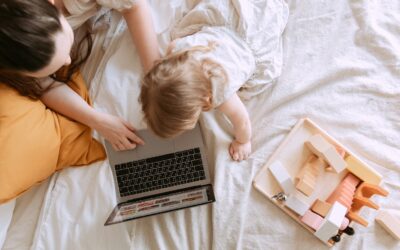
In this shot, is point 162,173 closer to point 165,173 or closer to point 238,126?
point 165,173

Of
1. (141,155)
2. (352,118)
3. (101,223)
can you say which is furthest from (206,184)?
(352,118)

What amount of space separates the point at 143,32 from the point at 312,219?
64cm

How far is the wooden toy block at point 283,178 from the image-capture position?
0.99 m

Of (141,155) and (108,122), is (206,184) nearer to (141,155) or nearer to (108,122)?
(141,155)

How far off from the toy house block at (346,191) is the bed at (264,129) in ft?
0.21

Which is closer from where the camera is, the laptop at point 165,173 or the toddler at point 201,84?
the toddler at point 201,84

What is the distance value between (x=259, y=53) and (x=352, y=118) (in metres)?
0.29

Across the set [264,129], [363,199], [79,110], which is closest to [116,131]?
[79,110]

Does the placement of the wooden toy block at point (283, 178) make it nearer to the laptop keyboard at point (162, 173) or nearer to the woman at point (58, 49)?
the laptop keyboard at point (162, 173)


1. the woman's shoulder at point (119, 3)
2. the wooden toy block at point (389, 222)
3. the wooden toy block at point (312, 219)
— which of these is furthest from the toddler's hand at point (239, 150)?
the woman's shoulder at point (119, 3)

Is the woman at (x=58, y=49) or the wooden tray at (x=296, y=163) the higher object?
the woman at (x=58, y=49)

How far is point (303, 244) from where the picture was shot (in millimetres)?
957

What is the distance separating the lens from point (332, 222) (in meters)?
0.88

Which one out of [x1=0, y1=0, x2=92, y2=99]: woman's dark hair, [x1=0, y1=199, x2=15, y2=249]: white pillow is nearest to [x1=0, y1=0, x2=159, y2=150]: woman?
[x1=0, y1=0, x2=92, y2=99]: woman's dark hair
